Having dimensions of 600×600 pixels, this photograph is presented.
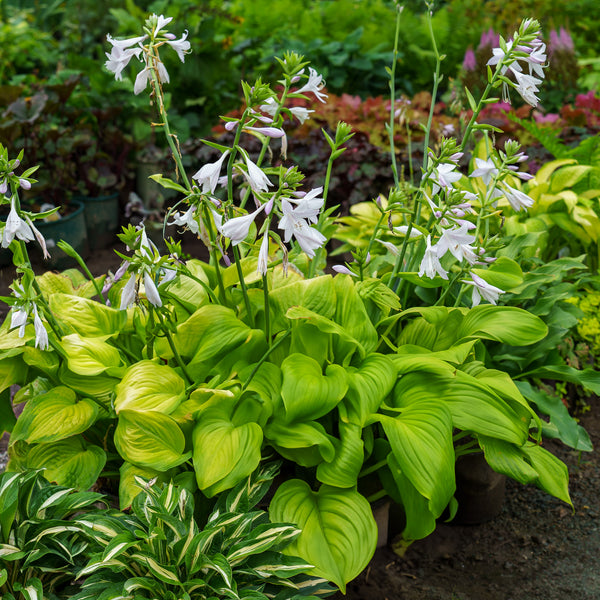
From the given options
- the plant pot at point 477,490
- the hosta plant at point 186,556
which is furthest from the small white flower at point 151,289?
the plant pot at point 477,490

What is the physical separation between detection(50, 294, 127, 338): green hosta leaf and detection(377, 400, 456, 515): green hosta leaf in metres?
0.96

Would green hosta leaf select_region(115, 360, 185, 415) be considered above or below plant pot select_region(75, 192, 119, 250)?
above

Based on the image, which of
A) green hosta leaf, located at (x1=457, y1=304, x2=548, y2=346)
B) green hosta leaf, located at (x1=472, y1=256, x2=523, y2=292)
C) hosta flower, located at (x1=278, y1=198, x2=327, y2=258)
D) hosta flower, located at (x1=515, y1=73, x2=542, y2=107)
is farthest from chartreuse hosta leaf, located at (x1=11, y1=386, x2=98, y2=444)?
hosta flower, located at (x1=515, y1=73, x2=542, y2=107)

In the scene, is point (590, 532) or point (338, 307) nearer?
point (338, 307)

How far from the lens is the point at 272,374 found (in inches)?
75.6

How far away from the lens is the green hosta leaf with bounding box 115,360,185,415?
1756mm

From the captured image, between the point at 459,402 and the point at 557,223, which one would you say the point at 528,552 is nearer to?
the point at 459,402

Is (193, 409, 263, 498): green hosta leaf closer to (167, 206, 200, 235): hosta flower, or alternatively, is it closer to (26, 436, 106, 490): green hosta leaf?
(26, 436, 106, 490): green hosta leaf

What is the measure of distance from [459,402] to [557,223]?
1.58 meters

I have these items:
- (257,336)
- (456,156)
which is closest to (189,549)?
(257,336)

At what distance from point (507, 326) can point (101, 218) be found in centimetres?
368

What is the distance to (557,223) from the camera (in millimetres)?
3080

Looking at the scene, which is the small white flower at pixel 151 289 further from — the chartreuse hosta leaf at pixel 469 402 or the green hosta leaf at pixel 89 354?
the chartreuse hosta leaf at pixel 469 402

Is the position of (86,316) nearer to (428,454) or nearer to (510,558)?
(428,454)
